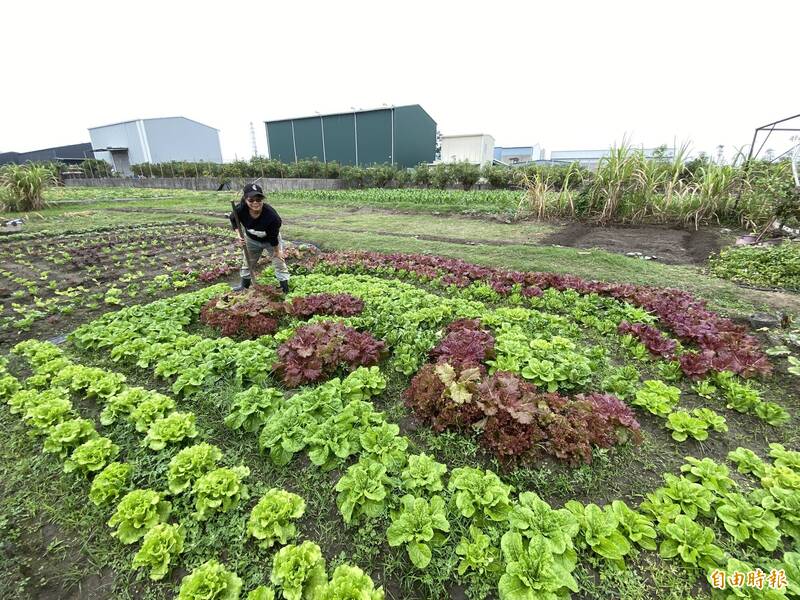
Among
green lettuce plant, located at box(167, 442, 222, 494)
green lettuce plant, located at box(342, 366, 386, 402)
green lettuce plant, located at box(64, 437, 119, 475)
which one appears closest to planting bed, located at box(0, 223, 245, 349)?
green lettuce plant, located at box(64, 437, 119, 475)

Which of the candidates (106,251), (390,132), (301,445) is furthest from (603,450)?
(390,132)

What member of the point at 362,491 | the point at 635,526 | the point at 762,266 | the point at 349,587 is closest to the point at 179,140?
the point at 362,491

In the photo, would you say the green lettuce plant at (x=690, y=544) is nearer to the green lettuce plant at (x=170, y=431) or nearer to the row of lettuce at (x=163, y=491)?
the row of lettuce at (x=163, y=491)

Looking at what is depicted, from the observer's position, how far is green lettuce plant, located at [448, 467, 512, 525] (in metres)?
2.19

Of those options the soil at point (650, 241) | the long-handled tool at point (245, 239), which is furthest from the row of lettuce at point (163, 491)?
the soil at point (650, 241)

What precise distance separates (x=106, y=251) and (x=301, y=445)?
868cm

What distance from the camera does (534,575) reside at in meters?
1.85

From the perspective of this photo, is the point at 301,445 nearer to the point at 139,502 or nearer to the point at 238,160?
the point at 139,502

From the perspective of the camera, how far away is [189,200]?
2005 cm

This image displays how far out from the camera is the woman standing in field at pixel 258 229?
16.8ft

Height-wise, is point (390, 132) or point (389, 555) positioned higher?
point (390, 132)

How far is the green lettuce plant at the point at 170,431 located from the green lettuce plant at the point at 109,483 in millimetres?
239

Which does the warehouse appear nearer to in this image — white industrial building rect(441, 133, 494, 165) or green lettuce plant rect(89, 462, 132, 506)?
white industrial building rect(441, 133, 494, 165)

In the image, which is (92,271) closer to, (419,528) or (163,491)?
(163,491)
